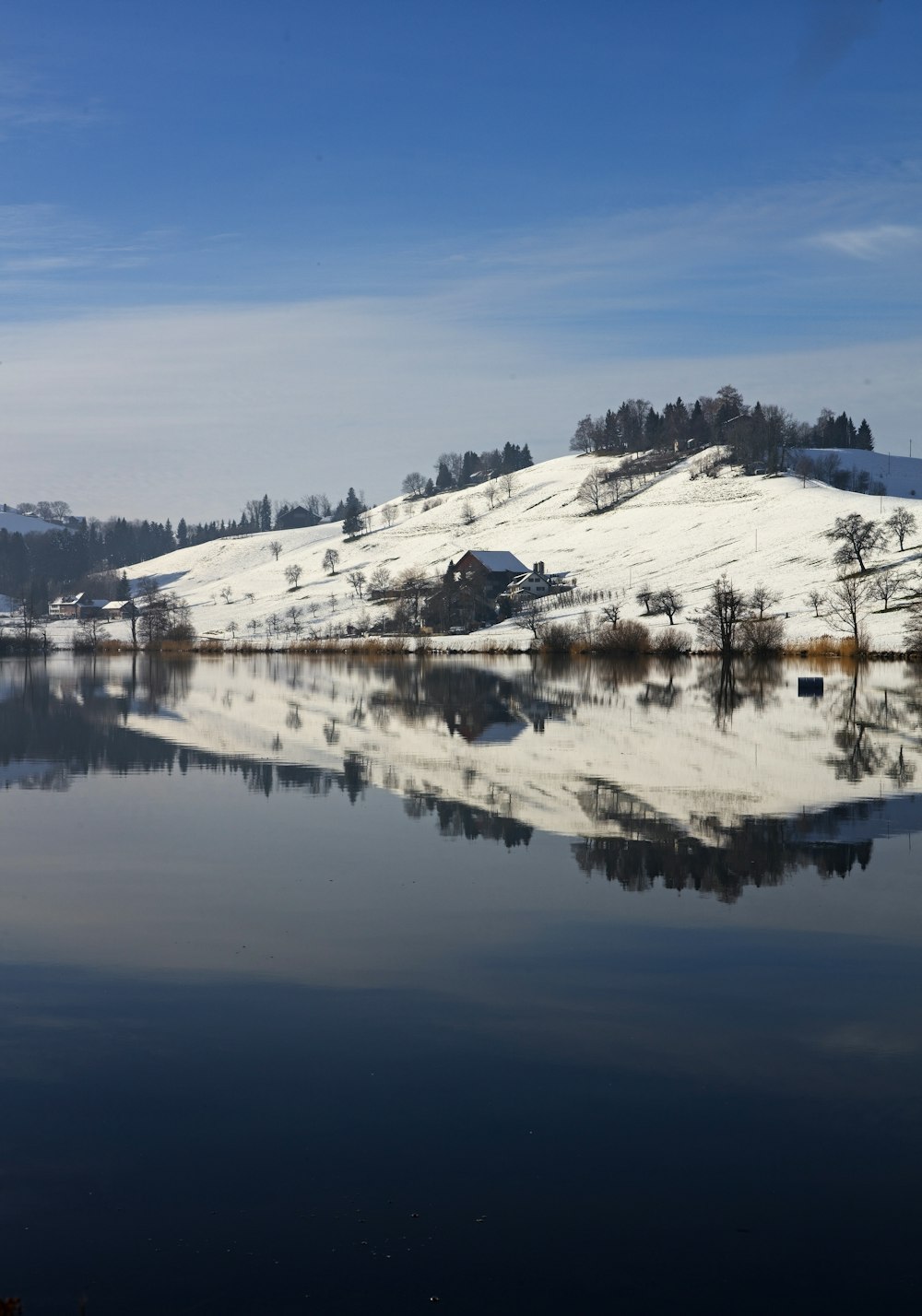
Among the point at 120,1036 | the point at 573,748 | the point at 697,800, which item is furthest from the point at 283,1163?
the point at 573,748

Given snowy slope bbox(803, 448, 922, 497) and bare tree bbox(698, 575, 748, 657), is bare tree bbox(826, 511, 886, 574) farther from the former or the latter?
snowy slope bbox(803, 448, 922, 497)

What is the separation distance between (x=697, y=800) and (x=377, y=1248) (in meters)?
12.7

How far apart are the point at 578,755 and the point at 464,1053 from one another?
633 inches

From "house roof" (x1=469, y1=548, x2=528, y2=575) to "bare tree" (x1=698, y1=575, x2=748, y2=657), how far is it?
150ft

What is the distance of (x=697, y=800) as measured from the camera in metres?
17.7

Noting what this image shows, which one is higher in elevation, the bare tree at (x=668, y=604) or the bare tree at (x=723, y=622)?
the bare tree at (x=668, y=604)

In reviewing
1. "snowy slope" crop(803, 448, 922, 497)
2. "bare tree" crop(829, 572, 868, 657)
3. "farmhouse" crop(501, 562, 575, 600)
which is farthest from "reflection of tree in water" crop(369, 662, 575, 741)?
"snowy slope" crop(803, 448, 922, 497)

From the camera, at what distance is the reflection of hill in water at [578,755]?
14977mm

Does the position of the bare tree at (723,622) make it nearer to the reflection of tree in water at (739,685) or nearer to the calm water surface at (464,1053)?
the reflection of tree in water at (739,685)

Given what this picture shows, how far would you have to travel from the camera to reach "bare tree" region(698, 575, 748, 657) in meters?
75.4

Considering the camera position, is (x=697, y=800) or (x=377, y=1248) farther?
(x=697, y=800)

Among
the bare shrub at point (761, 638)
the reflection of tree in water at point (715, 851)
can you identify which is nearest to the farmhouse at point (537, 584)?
the bare shrub at point (761, 638)

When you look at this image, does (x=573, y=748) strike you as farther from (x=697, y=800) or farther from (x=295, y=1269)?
(x=295, y=1269)

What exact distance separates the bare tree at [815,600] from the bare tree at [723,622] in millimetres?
5302
